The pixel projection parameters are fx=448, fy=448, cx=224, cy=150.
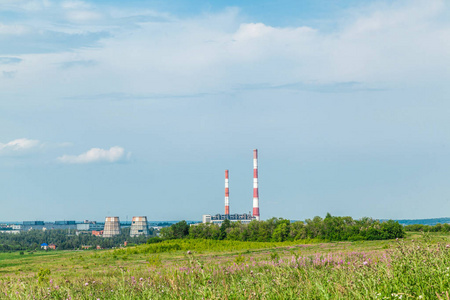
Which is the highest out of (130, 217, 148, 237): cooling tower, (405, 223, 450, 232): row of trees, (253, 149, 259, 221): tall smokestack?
(253, 149, 259, 221): tall smokestack

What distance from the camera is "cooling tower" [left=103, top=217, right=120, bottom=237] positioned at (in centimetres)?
18262

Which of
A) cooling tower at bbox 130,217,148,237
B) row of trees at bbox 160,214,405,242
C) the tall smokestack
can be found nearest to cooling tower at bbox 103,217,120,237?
cooling tower at bbox 130,217,148,237

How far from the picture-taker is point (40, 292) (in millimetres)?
10461

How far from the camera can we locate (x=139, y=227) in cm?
18262

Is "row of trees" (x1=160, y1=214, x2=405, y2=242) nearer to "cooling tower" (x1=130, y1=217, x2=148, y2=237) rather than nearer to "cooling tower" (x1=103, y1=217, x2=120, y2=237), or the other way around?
"cooling tower" (x1=130, y1=217, x2=148, y2=237)

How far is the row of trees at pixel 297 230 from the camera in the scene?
2013 inches

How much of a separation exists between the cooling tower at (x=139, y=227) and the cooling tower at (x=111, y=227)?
676cm

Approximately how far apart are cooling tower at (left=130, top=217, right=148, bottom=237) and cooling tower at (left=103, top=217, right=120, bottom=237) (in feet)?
22.2

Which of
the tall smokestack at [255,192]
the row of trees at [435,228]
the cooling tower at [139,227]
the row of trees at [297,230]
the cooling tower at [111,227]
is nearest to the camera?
the row of trees at [297,230]

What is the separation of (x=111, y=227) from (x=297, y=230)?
137886 millimetres

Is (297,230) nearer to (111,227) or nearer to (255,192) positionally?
(255,192)

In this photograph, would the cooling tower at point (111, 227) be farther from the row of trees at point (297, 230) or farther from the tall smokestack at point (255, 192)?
the row of trees at point (297, 230)

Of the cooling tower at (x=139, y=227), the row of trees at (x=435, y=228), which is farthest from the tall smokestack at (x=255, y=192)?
the cooling tower at (x=139, y=227)

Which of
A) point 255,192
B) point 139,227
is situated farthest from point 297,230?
point 139,227
